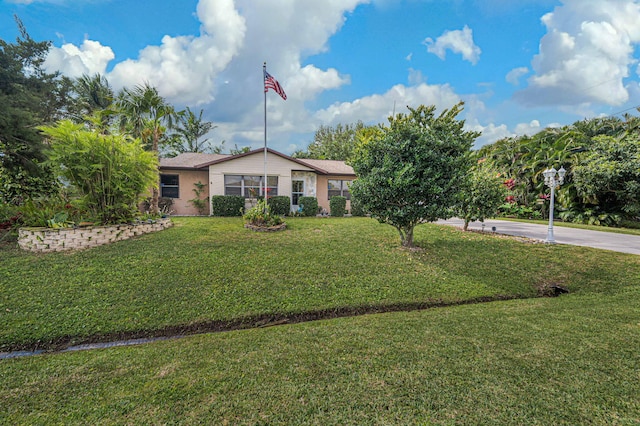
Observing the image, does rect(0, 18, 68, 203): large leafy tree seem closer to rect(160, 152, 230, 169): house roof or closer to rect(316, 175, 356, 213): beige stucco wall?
rect(160, 152, 230, 169): house roof

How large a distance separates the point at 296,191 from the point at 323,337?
12327 millimetres

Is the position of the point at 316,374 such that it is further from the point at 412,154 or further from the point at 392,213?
the point at 412,154

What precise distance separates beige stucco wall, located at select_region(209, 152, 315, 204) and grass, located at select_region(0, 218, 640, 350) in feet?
Answer: 21.8

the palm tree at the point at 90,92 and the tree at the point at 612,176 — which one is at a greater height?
the palm tree at the point at 90,92

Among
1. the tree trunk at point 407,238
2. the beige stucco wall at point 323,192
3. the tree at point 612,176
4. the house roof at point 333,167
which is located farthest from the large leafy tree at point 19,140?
the tree at point 612,176

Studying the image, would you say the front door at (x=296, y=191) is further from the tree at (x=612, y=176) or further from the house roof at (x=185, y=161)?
the tree at (x=612, y=176)

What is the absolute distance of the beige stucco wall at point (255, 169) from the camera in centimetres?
1413

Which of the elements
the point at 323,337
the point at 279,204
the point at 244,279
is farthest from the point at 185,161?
the point at 323,337

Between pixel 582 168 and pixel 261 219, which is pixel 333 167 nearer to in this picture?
pixel 261 219

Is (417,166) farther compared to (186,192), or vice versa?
(186,192)

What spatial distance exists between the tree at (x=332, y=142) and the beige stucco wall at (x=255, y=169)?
669 inches

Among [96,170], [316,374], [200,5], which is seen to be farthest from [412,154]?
[200,5]

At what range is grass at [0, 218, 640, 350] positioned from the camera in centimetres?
402

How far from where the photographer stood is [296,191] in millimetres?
15336
